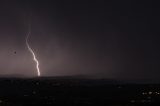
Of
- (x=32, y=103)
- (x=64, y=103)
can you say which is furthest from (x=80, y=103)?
(x=32, y=103)

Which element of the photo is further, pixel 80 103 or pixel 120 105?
pixel 80 103

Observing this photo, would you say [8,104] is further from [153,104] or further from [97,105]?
[153,104]

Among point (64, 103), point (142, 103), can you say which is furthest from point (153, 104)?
point (64, 103)

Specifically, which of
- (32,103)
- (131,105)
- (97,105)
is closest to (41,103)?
(32,103)

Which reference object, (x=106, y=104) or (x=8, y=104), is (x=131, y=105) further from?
(x=8, y=104)

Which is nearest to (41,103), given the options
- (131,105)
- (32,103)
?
(32,103)
